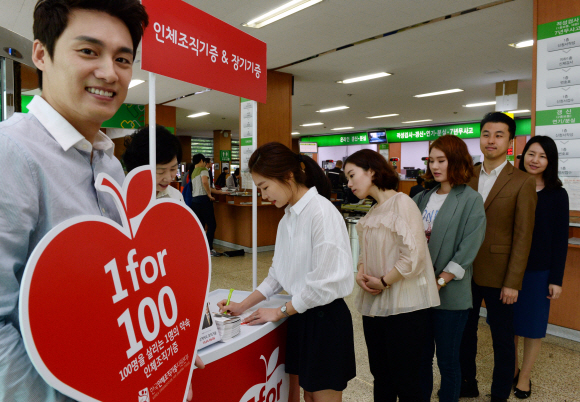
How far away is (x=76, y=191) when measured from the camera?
A: 69 cm

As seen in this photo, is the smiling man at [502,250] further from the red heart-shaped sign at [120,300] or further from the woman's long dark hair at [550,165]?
the red heart-shaped sign at [120,300]

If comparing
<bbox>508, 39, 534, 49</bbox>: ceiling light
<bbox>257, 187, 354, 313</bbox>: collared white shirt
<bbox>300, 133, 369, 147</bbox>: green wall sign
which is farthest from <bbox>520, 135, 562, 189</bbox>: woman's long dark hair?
<bbox>300, 133, 369, 147</bbox>: green wall sign

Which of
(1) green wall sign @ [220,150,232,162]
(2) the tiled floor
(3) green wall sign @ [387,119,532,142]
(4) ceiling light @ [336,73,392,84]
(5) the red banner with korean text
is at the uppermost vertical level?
(4) ceiling light @ [336,73,392,84]

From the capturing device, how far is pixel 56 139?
2.20 feet

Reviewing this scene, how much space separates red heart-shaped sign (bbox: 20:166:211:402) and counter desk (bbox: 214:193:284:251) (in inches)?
218

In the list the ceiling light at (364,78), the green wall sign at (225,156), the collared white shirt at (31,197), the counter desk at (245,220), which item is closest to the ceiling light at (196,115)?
the green wall sign at (225,156)

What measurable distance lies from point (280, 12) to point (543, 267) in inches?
139

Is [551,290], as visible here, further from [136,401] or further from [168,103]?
[168,103]

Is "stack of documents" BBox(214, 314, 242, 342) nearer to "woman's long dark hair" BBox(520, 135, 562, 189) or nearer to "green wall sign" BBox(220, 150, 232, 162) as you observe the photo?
"woman's long dark hair" BBox(520, 135, 562, 189)

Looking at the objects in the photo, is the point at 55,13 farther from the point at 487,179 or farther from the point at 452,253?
the point at 487,179

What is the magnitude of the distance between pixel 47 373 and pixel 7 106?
1.81 meters

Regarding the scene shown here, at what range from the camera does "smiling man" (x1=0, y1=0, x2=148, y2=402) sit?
55 cm

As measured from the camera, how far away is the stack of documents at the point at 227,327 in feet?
4.36

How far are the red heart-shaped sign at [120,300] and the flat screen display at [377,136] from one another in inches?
579
